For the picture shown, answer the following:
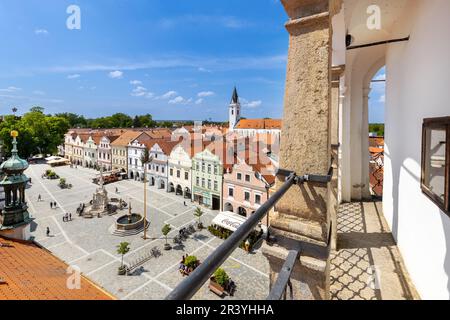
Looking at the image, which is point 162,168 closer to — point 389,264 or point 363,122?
point 363,122

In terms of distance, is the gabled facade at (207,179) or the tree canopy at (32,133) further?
the tree canopy at (32,133)

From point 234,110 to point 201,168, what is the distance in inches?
2034

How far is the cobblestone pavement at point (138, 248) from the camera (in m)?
12.6

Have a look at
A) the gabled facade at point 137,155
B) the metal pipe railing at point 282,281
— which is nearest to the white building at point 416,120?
the metal pipe railing at point 282,281

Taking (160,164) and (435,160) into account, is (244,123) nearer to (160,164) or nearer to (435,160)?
(160,164)

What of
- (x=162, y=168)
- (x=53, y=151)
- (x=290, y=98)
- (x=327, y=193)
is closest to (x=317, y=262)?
(x=327, y=193)

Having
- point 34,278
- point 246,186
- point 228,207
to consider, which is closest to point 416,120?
point 34,278

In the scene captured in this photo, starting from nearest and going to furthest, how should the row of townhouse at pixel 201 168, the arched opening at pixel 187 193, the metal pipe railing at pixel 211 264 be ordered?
the metal pipe railing at pixel 211 264 < the row of townhouse at pixel 201 168 < the arched opening at pixel 187 193

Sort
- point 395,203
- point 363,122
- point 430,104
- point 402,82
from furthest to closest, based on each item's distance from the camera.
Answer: point 363,122
point 395,203
point 402,82
point 430,104

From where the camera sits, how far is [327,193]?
185 centimetres

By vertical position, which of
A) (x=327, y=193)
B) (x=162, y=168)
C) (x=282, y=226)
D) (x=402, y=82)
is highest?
(x=402, y=82)

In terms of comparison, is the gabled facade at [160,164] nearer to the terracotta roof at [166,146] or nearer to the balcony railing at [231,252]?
the terracotta roof at [166,146]

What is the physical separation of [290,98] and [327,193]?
788 millimetres

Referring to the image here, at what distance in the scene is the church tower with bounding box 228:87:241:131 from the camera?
73.4 meters
